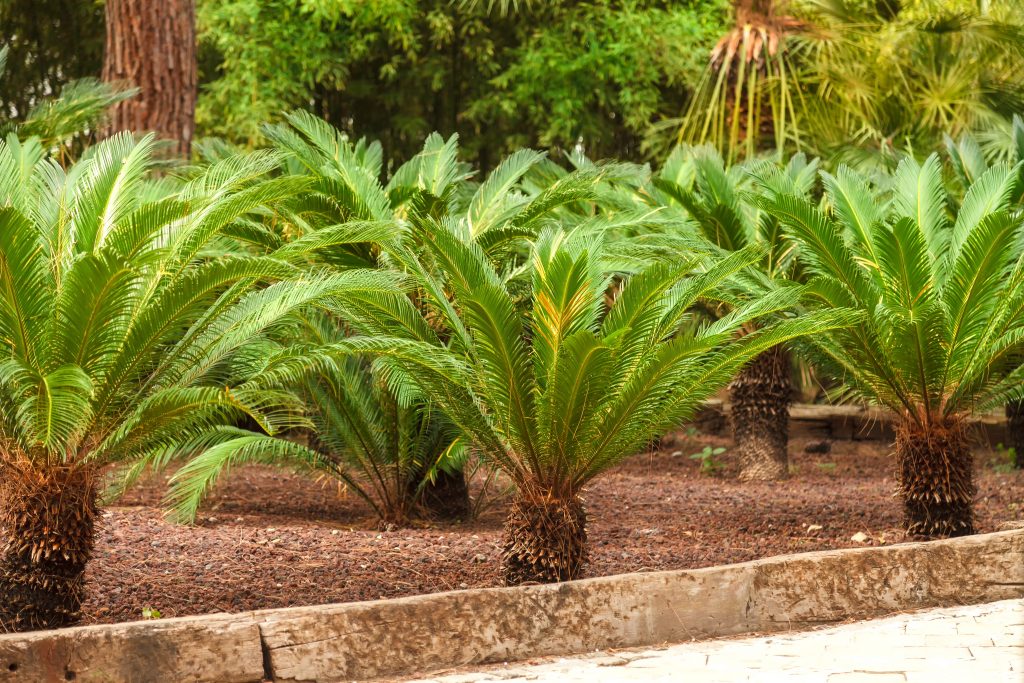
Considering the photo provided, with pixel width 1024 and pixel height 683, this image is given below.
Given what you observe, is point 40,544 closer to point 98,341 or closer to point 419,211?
point 98,341

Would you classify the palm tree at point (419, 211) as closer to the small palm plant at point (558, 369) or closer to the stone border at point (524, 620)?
the small palm plant at point (558, 369)

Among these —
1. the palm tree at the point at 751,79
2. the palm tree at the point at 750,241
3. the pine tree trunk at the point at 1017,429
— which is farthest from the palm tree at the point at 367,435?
the palm tree at the point at 751,79

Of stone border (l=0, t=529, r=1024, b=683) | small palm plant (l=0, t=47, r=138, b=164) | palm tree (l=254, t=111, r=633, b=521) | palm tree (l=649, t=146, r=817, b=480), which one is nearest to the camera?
stone border (l=0, t=529, r=1024, b=683)

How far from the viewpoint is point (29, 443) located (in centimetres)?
466

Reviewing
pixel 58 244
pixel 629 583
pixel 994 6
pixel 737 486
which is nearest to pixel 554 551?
pixel 629 583

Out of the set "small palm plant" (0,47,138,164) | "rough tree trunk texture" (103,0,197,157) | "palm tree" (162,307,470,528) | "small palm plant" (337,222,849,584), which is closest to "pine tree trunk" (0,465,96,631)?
"small palm plant" (337,222,849,584)

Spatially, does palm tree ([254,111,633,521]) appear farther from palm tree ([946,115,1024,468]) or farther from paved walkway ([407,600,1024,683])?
palm tree ([946,115,1024,468])

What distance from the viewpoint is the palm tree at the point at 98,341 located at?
4.59 metres

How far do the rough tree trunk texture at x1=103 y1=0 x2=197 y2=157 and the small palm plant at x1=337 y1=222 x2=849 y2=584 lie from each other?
5.56 m

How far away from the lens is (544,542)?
17.8 ft

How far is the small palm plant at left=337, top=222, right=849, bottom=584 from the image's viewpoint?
5223 mm

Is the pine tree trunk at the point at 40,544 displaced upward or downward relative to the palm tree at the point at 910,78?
downward

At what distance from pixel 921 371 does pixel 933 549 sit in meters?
1.05

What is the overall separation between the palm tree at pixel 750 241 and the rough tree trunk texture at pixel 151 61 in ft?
13.9
